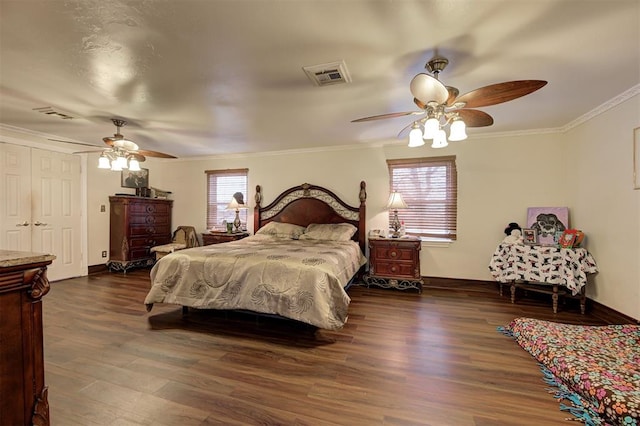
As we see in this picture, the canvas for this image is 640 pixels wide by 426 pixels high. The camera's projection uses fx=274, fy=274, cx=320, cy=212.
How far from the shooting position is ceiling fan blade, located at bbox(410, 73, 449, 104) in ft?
A: 5.99

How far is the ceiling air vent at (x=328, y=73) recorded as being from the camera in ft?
7.37

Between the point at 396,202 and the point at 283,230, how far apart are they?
1.94 m

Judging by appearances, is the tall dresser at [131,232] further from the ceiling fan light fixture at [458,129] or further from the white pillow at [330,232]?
the ceiling fan light fixture at [458,129]

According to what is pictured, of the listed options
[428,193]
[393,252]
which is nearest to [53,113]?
[393,252]

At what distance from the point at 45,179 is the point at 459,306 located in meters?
6.48

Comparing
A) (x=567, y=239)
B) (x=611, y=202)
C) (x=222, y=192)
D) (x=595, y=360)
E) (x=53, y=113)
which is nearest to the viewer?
(x=595, y=360)

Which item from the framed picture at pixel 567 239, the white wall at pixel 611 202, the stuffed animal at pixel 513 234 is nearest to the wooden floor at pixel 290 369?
the white wall at pixel 611 202

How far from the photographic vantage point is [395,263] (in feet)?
13.8

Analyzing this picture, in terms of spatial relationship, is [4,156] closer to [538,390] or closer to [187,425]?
[187,425]

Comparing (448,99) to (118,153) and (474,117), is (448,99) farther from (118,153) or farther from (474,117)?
(118,153)

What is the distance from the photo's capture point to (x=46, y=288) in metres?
1.31

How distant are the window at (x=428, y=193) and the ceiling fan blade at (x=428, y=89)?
2647 millimetres

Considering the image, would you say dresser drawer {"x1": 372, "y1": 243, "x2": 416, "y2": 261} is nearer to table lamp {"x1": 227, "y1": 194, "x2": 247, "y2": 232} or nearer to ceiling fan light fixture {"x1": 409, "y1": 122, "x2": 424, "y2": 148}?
ceiling fan light fixture {"x1": 409, "y1": 122, "x2": 424, "y2": 148}

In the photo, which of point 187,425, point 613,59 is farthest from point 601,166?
point 187,425
